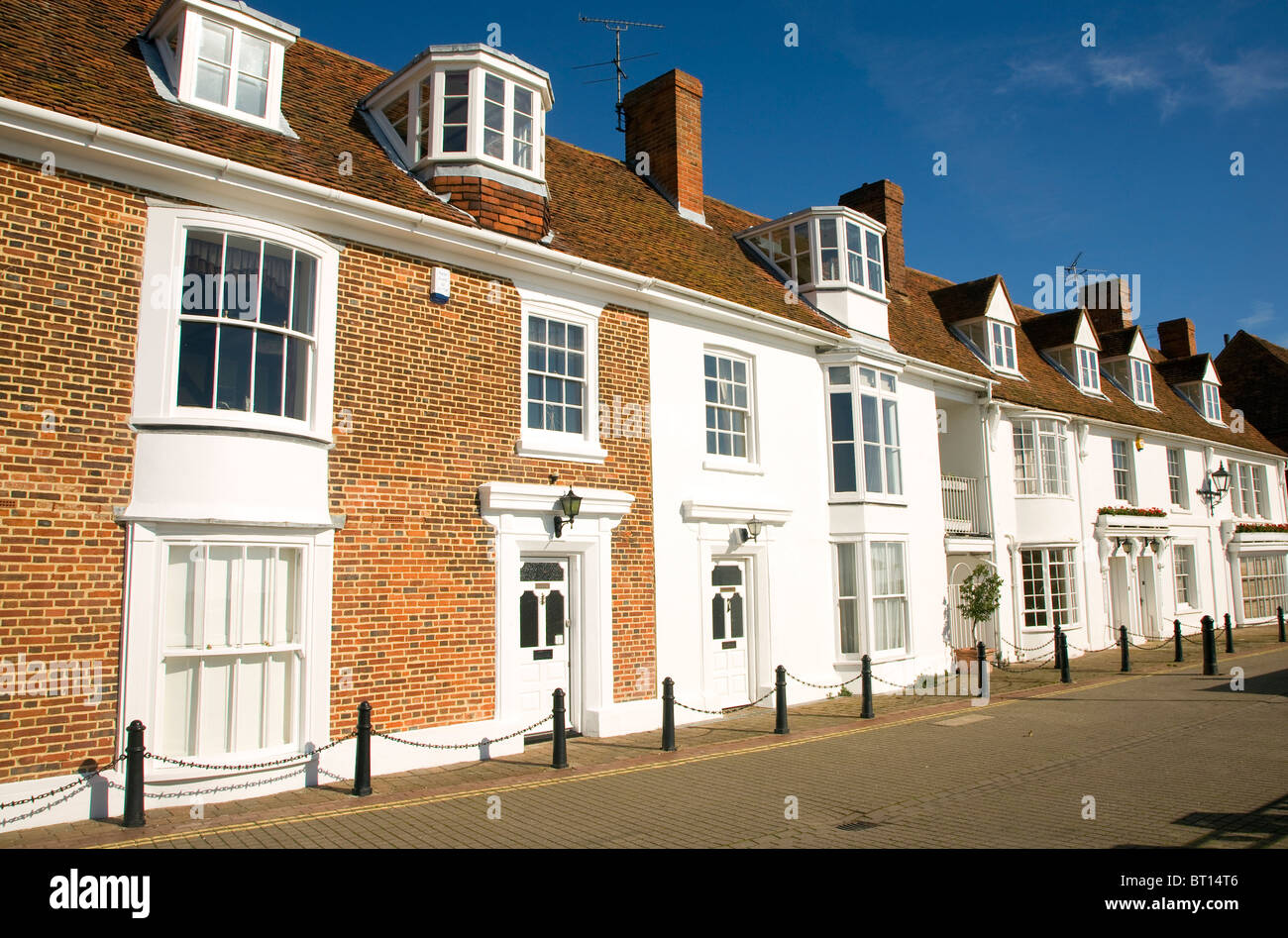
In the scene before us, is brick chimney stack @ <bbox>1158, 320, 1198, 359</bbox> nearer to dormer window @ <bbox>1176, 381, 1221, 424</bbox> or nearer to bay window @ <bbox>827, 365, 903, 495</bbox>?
dormer window @ <bbox>1176, 381, 1221, 424</bbox>

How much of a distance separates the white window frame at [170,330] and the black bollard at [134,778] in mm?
2963

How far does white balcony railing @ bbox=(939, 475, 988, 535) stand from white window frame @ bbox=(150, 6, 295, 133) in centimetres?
1532

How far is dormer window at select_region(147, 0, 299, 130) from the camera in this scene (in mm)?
10625

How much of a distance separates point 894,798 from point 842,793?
529 mm

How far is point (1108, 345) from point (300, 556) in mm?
29046

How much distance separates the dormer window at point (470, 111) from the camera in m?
12.4

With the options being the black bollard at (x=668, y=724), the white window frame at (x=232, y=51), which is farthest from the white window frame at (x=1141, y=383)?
the white window frame at (x=232, y=51)

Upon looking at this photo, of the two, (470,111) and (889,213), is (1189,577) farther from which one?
(470,111)

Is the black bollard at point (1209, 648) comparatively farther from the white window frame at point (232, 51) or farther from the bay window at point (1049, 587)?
the white window frame at point (232, 51)

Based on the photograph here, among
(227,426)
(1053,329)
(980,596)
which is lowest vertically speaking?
(980,596)

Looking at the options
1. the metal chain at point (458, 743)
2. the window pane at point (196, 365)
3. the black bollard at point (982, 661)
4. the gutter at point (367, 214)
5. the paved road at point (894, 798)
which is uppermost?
the gutter at point (367, 214)

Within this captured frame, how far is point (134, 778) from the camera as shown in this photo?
7.83 metres

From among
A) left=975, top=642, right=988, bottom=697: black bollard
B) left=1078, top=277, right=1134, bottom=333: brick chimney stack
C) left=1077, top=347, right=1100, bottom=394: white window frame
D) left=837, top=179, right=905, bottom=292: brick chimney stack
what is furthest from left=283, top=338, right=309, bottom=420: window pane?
left=1078, top=277, right=1134, bottom=333: brick chimney stack

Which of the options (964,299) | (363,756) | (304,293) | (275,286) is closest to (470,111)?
(304,293)
